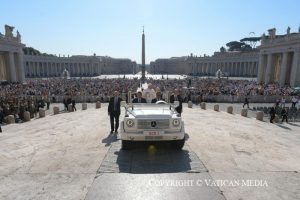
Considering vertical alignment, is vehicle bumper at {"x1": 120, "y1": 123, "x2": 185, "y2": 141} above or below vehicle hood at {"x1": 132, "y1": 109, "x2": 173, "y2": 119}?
below

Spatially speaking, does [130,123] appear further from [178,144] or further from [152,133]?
[178,144]

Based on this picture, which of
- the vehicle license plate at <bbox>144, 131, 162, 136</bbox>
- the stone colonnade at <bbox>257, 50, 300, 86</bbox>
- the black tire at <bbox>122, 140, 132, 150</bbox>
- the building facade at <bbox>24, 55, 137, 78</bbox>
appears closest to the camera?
the vehicle license plate at <bbox>144, 131, 162, 136</bbox>

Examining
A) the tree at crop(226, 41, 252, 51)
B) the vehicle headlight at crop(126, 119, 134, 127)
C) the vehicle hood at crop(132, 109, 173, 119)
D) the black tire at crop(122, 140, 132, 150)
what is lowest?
the black tire at crop(122, 140, 132, 150)

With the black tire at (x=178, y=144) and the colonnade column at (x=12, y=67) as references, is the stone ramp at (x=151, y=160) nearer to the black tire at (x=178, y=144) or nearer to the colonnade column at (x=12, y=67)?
the black tire at (x=178, y=144)

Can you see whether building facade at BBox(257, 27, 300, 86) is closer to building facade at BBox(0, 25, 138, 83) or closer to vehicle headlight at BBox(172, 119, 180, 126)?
vehicle headlight at BBox(172, 119, 180, 126)

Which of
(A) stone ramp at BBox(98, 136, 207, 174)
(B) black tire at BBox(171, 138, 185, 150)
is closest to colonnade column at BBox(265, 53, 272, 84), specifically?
(A) stone ramp at BBox(98, 136, 207, 174)

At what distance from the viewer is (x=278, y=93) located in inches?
1240

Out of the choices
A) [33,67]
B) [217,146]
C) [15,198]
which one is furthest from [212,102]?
[33,67]

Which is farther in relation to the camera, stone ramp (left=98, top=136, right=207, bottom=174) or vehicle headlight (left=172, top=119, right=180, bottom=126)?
vehicle headlight (left=172, top=119, right=180, bottom=126)

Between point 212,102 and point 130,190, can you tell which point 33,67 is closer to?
point 212,102

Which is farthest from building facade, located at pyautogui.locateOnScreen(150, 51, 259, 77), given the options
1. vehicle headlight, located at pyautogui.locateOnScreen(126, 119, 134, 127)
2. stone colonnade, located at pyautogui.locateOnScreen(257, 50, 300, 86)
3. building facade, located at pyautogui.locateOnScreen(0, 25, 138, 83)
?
vehicle headlight, located at pyautogui.locateOnScreen(126, 119, 134, 127)

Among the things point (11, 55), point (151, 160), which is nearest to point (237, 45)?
point (11, 55)

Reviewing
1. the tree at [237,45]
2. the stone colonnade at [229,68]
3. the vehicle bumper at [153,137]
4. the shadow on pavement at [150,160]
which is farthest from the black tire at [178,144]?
the tree at [237,45]

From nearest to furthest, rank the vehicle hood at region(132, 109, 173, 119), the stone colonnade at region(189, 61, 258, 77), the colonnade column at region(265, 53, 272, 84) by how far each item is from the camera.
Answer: the vehicle hood at region(132, 109, 173, 119) < the colonnade column at region(265, 53, 272, 84) < the stone colonnade at region(189, 61, 258, 77)
